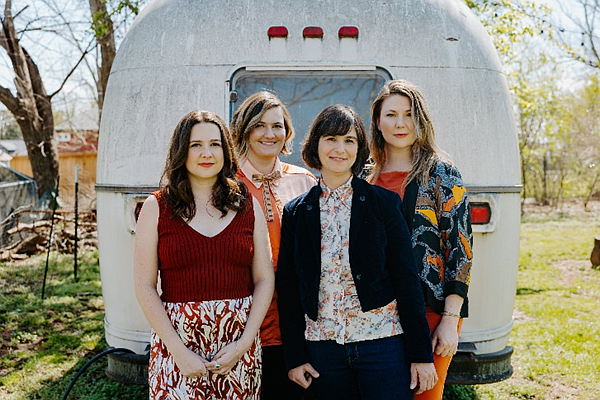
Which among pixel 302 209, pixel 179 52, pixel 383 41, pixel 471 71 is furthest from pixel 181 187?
pixel 471 71

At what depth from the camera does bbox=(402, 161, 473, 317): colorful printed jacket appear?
2.44 m

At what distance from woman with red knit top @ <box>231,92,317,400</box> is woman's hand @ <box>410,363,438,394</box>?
0.60 meters

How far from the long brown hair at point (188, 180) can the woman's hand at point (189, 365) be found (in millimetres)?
504

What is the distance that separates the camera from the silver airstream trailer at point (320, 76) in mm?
3410

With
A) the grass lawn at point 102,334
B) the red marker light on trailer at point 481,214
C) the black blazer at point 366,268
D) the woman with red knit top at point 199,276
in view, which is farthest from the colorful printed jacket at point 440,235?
the grass lawn at point 102,334

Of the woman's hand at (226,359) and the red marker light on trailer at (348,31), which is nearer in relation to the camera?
the woman's hand at (226,359)

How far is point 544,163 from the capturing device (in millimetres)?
20812

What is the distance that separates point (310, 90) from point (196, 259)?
182 centimetres

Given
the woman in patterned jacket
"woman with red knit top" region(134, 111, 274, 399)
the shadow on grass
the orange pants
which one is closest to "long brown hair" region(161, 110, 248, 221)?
"woman with red knit top" region(134, 111, 274, 399)

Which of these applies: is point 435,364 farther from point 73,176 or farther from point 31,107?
point 73,176

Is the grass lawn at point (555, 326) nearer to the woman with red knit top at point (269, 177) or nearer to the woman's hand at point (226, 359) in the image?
the woman with red knit top at point (269, 177)

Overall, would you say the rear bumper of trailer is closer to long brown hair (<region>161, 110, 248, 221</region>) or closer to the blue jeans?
the blue jeans

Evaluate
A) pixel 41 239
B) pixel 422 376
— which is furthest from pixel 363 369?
pixel 41 239

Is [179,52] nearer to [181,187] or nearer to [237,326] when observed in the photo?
[181,187]
